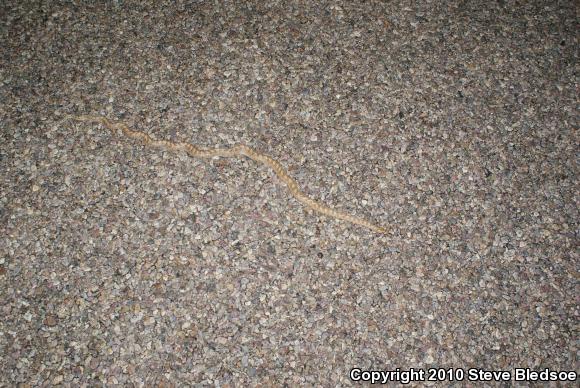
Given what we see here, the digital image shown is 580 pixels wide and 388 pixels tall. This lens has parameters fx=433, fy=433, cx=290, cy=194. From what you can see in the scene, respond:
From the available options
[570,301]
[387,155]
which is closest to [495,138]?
[387,155]

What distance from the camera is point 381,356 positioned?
2184 mm

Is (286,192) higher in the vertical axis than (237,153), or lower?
lower

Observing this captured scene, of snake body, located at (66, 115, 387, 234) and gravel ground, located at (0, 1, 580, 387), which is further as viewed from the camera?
snake body, located at (66, 115, 387, 234)

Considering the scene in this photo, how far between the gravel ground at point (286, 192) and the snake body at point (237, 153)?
0.05 meters

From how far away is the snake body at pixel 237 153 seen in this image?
8.09 ft

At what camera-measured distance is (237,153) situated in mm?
2625

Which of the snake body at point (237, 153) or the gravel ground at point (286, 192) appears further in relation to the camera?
the snake body at point (237, 153)

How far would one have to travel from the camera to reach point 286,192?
254 cm

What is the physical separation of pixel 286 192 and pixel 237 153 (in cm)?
39

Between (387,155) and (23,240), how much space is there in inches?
84.2

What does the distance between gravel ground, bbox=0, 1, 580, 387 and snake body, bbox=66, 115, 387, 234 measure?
46 millimetres

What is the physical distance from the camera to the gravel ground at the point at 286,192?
2197 mm

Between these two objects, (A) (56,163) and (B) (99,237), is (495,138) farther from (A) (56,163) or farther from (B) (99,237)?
(A) (56,163)

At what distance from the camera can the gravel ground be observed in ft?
7.21
